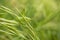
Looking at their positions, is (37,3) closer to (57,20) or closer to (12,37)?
(57,20)

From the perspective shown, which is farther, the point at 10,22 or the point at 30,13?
the point at 30,13

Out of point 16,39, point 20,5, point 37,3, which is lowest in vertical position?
point 16,39

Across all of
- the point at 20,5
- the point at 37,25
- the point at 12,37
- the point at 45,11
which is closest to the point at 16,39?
the point at 12,37

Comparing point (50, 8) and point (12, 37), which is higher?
point (50, 8)

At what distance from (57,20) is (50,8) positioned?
0.20m

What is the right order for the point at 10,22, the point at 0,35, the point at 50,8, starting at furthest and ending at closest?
the point at 50,8 < the point at 0,35 < the point at 10,22

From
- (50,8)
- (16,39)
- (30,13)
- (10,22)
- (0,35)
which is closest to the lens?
(10,22)

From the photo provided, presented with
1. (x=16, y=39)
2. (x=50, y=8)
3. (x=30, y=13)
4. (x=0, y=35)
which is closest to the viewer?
(x=16, y=39)

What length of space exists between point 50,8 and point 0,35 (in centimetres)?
65

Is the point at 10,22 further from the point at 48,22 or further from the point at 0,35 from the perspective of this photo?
the point at 48,22

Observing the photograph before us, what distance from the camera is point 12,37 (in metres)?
1.79

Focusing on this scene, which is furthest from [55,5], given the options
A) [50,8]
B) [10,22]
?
[10,22]

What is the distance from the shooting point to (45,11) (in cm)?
232

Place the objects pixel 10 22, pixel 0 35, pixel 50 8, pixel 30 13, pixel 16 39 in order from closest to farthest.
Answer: pixel 10 22, pixel 16 39, pixel 0 35, pixel 30 13, pixel 50 8
